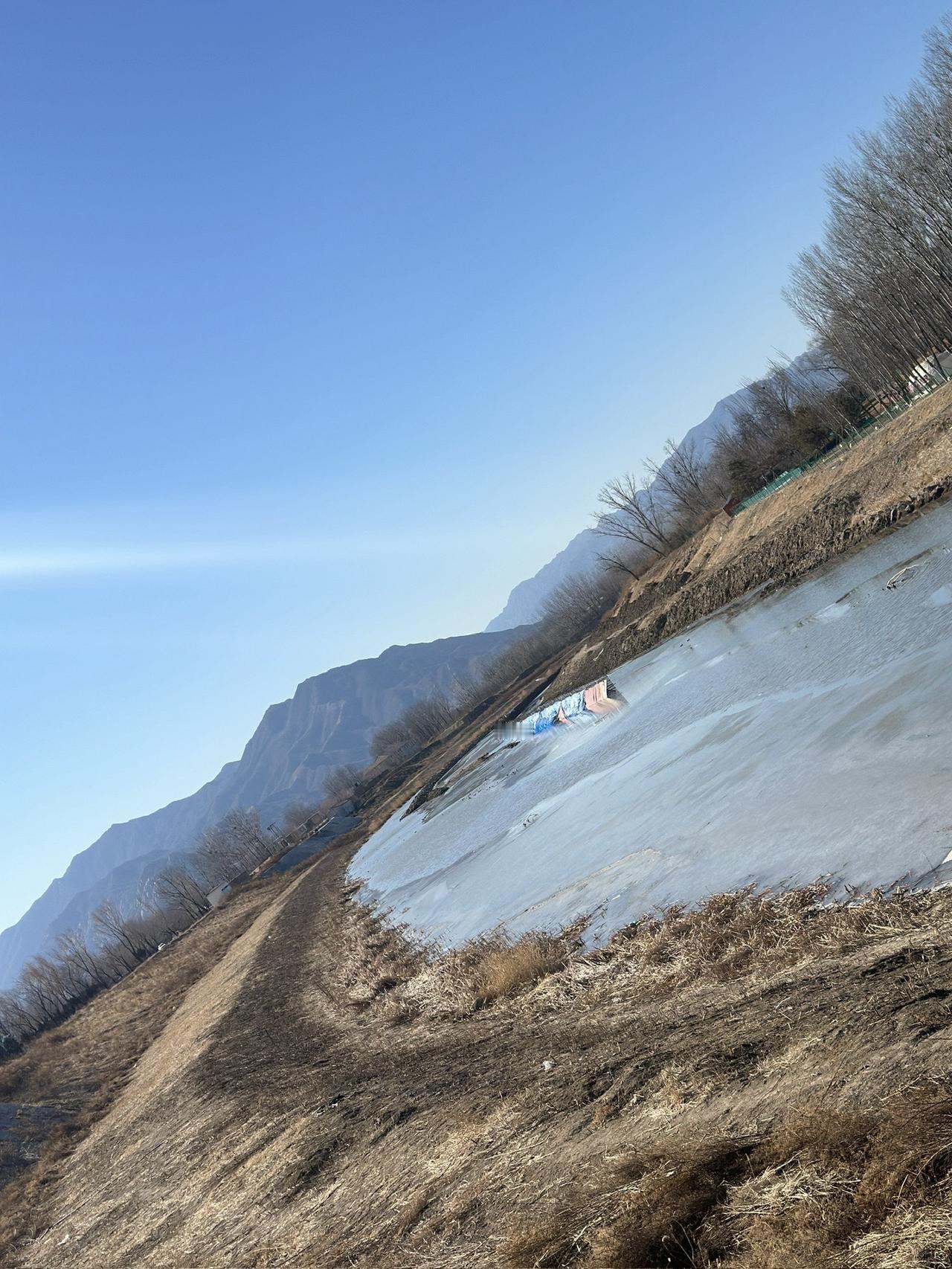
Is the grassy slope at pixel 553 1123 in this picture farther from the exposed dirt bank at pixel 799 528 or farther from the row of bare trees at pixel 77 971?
the row of bare trees at pixel 77 971

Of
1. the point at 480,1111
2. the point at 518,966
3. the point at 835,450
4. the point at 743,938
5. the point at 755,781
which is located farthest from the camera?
the point at 835,450

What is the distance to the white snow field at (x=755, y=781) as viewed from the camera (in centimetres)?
1184

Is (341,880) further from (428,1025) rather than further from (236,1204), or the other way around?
Answer: (236,1204)

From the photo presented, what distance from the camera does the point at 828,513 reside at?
40.1 metres

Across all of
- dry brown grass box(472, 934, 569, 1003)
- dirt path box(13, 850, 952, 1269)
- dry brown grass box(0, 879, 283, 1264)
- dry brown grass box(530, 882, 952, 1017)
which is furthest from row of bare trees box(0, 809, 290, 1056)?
dry brown grass box(530, 882, 952, 1017)

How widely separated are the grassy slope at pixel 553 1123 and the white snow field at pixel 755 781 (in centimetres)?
193

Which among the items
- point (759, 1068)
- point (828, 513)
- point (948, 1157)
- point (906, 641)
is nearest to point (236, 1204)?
point (759, 1068)

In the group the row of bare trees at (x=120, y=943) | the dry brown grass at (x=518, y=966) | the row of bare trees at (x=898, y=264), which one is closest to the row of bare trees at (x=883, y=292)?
the row of bare trees at (x=898, y=264)

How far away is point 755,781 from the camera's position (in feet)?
53.5

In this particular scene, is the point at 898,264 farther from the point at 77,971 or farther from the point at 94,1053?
the point at 77,971

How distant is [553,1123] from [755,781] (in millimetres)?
9572

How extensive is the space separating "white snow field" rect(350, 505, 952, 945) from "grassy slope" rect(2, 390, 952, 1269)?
6.32 feet

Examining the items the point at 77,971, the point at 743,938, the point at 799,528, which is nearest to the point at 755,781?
the point at 743,938

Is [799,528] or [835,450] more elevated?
[835,450]
